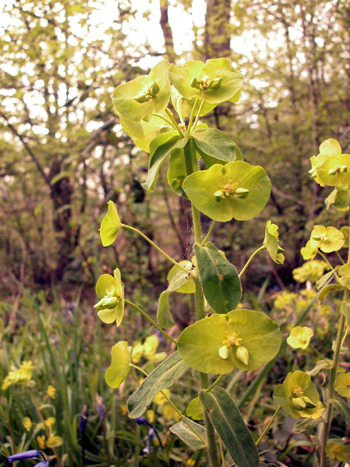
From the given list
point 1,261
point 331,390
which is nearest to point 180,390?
point 331,390

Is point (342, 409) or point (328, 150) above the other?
point (328, 150)

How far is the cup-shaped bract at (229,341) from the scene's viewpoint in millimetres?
649

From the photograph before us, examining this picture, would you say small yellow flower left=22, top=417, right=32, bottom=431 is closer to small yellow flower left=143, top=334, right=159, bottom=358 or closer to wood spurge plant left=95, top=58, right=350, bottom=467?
small yellow flower left=143, top=334, right=159, bottom=358

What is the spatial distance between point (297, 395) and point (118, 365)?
0.43 metres

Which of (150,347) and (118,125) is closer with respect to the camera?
(150,347)

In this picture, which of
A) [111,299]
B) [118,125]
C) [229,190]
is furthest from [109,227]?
[118,125]

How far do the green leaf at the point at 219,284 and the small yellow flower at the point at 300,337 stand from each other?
0.38 metres

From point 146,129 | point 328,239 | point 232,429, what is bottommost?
point 232,429

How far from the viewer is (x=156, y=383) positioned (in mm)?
757

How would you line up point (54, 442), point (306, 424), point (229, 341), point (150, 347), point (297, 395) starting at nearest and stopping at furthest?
point (229, 341) → point (297, 395) → point (306, 424) → point (54, 442) → point (150, 347)

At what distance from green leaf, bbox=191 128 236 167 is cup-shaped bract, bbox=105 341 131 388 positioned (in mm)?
492

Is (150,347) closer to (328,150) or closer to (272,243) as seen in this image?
(272,243)

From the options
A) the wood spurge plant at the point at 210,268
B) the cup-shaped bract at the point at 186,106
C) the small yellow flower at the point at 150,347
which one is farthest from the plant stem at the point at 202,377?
the small yellow flower at the point at 150,347

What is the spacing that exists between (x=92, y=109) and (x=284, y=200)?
8.88 ft
